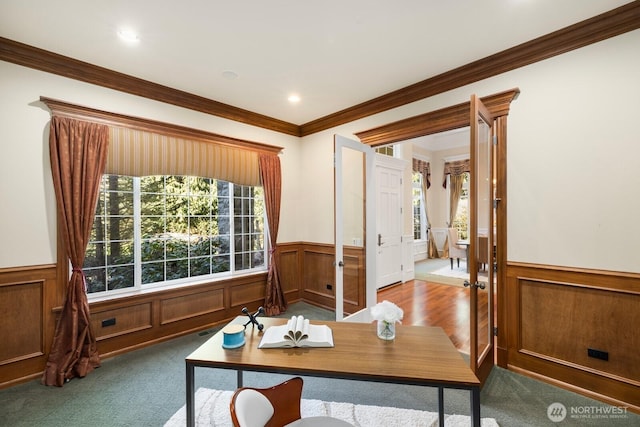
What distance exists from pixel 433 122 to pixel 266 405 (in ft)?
9.81

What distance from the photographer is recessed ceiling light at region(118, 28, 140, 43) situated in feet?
7.20

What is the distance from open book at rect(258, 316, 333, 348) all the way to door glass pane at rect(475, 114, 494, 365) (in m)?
1.47

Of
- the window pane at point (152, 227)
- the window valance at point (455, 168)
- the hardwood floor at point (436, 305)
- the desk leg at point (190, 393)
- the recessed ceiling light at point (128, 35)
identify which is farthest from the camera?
the window valance at point (455, 168)

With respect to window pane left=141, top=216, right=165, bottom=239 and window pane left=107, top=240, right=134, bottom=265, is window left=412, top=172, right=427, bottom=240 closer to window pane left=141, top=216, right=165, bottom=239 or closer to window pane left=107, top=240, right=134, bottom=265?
window pane left=141, top=216, right=165, bottom=239

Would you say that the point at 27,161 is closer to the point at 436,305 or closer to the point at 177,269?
the point at 177,269

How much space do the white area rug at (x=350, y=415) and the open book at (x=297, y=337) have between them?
821 millimetres

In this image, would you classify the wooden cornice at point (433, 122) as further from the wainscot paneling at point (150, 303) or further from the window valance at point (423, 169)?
the window valance at point (423, 169)

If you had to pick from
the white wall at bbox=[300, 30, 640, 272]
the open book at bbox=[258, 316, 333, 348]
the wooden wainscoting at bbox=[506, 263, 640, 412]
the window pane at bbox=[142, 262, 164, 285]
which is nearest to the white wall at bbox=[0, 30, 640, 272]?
the white wall at bbox=[300, 30, 640, 272]

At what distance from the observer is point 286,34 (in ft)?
7.39

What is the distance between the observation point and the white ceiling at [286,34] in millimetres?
1951

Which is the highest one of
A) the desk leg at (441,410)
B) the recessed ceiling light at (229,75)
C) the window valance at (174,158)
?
the recessed ceiling light at (229,75)

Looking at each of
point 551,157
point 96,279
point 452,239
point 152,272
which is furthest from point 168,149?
point 452,239

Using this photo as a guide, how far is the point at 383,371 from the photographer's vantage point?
125 cm

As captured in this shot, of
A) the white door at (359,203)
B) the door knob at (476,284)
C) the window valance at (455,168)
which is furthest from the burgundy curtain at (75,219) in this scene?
the window valance at (455,168)
